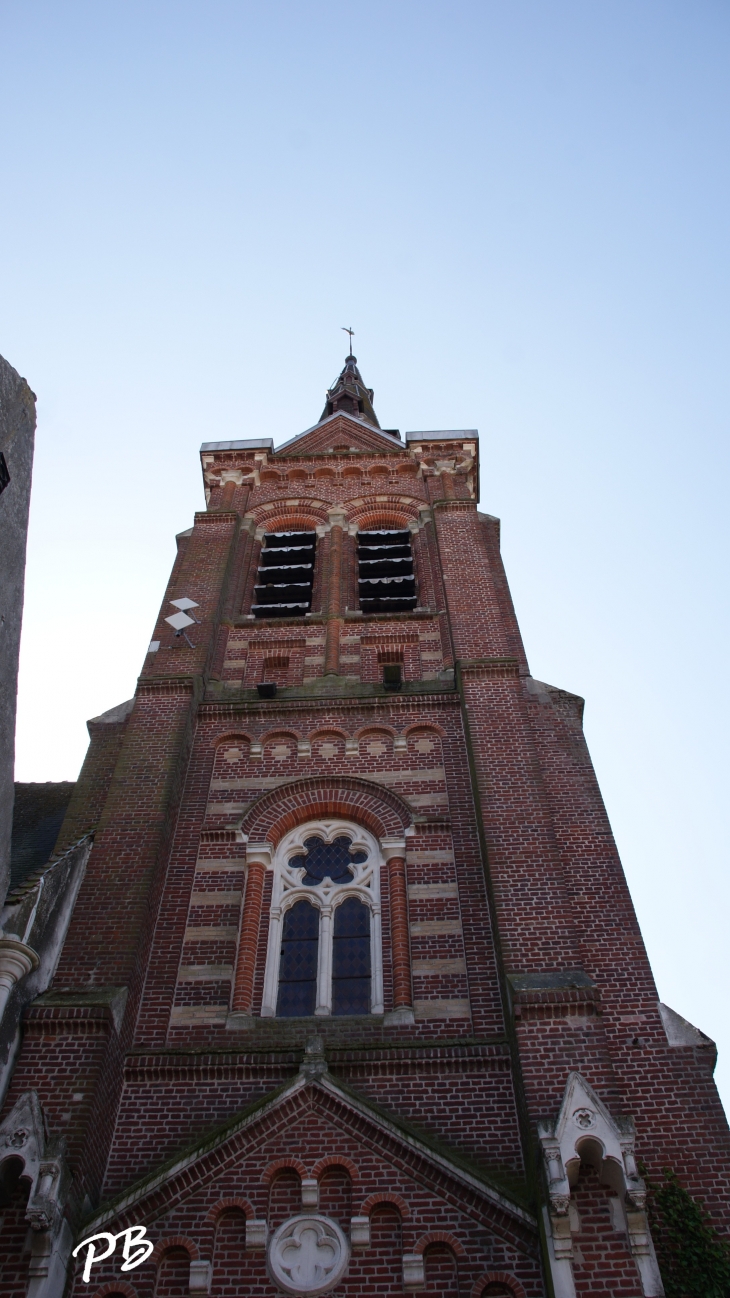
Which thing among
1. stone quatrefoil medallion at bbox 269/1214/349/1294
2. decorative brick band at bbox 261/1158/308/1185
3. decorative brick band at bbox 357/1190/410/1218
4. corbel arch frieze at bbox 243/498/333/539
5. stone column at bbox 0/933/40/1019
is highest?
corbel arch frieze at bbox 243/498/333/539

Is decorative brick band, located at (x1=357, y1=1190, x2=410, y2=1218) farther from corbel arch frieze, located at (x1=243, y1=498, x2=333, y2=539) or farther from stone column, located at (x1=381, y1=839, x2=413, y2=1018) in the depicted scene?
corbel arch frieze, located at (x1=243, y1=498, x2=333, y2=539)

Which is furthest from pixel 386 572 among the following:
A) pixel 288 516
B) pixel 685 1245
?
pixel 685 1245

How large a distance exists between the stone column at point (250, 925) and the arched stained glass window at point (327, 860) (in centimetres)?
45

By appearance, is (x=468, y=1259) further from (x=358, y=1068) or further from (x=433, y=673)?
(x=433, y=673)

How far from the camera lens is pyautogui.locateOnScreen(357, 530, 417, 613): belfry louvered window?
19031 millimetres

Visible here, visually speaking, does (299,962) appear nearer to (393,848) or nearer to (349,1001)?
(349,1001)

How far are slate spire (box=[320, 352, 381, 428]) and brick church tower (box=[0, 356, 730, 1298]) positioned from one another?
19.0 meters

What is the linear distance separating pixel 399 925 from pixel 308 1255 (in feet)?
12.4

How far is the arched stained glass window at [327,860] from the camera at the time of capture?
13047 mm

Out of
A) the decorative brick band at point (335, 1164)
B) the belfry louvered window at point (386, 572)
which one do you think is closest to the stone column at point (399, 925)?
the decorative brick band at point (335, 1164)

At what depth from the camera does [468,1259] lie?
8766mm

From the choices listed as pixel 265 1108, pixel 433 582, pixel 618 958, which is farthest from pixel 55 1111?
pixel 433 582

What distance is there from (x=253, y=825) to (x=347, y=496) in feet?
34.5

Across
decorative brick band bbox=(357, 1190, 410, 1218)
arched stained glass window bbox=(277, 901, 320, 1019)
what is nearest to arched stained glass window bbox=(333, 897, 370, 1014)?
arched stained glass window bbox=(277, 901, 320, 1019)
